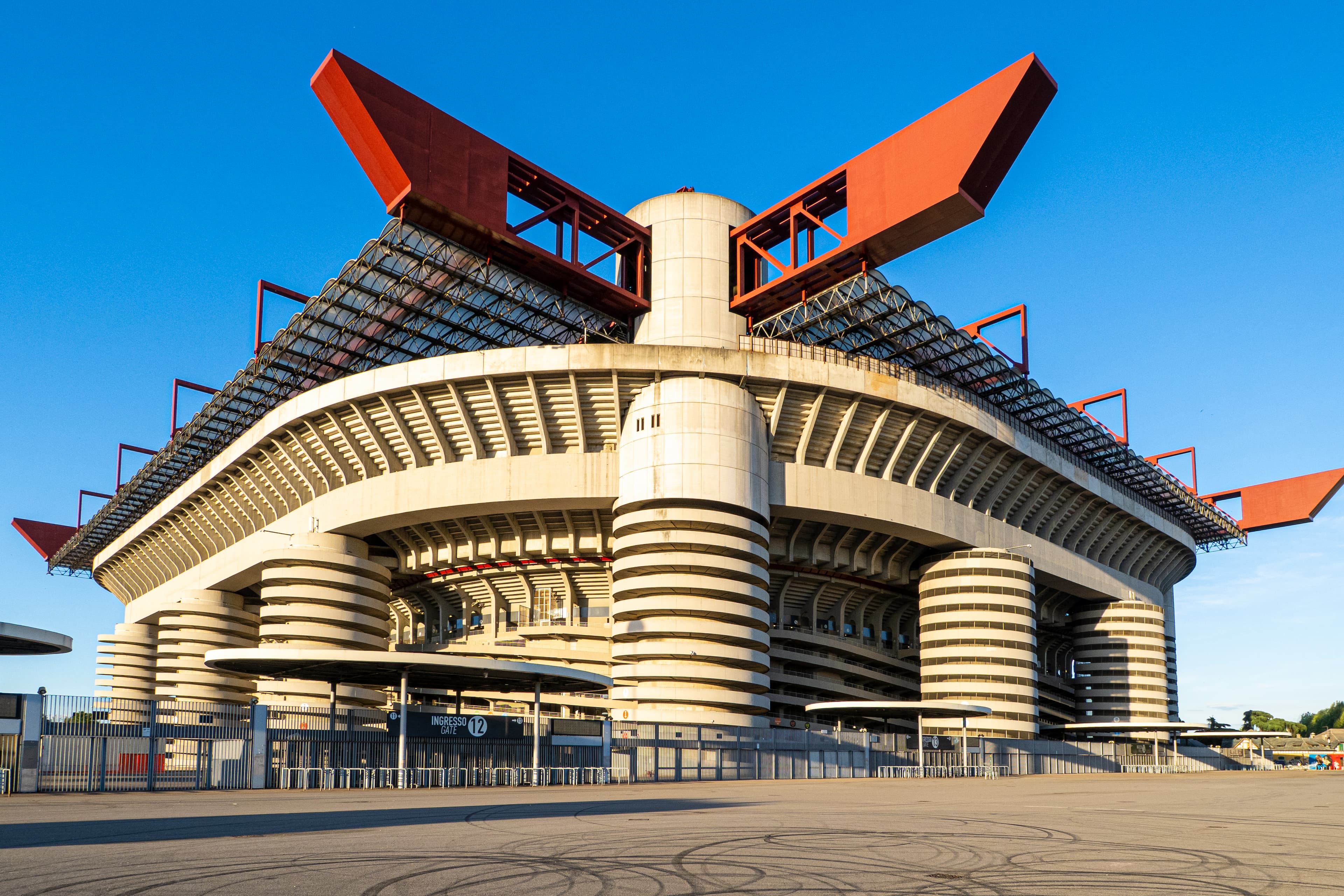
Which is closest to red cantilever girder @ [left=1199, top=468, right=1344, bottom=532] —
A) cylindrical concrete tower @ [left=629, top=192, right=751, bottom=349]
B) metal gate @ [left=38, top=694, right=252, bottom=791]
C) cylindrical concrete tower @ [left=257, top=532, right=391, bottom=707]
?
cylindrical concrete tower @ [left=629, top=192, right=751, bottom=349]

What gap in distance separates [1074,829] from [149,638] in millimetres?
82972

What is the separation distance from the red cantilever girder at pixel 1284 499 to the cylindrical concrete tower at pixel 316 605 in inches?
2502

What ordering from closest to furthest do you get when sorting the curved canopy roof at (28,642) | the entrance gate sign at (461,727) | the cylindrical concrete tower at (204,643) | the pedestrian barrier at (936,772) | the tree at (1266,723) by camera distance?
the curved canopy roof at (28,642) → the entrance gate sign at (461,727) → the pedestrian barrier at (936,772) → the cylindrical concrete tower at (204,643) → the tree at (1266,723)

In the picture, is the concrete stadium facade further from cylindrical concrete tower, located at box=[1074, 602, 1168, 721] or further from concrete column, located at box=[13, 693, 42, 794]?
concrete column, located at box=[13, 693, 42, 794]

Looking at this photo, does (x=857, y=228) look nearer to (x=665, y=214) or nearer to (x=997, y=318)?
(x=665, y=214)

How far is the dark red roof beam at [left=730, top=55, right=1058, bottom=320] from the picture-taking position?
4412 cm

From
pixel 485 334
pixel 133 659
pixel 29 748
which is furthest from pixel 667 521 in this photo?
pixel 133 659

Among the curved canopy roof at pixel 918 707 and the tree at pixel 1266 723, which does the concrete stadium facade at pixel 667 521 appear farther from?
the tree at pixel 1266 723

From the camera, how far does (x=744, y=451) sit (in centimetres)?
4994

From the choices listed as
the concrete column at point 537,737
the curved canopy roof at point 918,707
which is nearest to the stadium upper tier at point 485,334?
the curved canopy roof at point 918,707

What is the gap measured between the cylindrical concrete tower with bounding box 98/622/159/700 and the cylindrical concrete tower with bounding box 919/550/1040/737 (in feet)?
189

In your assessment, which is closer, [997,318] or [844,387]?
[844,387]

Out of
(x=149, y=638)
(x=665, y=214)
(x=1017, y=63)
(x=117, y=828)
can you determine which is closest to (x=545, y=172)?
(x=665, y=214)

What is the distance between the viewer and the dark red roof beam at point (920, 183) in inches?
1737
